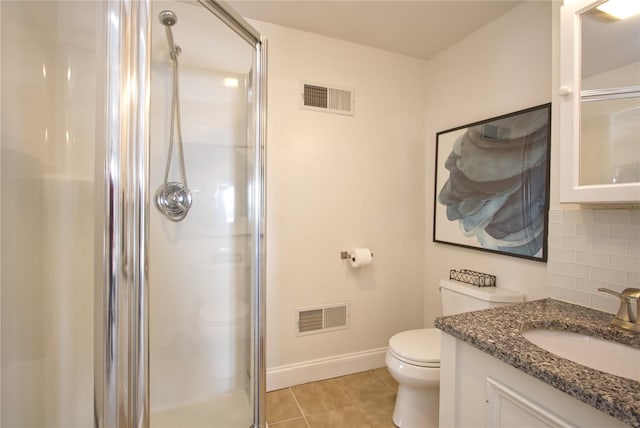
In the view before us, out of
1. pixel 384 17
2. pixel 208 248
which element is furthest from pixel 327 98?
pixel 208 248

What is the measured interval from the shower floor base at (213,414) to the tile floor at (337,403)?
0.30 m

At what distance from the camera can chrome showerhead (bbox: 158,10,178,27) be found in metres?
0.94

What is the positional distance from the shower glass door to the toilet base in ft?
2.66

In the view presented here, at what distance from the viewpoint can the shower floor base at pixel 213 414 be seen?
1333 millimetres

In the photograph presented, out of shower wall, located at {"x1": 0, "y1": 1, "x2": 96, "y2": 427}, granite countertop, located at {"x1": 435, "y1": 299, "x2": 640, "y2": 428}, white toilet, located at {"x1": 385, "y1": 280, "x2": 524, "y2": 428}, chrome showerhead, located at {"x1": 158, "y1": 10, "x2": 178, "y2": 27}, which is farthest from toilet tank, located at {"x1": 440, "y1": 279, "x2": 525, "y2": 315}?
chrome showerhead, located at {"x1": 158, "y1": 10, "x2": 178, "y2": 27}

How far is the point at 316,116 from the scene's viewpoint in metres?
1.96

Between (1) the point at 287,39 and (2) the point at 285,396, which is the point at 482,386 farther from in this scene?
(1) the point at 287,39

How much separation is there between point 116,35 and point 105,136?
0.24 metres

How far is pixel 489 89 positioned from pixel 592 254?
1.14 meters

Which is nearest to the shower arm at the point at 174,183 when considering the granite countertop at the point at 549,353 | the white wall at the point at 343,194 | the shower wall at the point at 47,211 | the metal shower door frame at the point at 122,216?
the shower wall at the point at 47,211

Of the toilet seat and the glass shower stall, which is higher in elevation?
the glass shower stall

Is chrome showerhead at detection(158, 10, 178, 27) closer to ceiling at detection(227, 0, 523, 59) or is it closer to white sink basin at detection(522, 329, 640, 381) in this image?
ceiling at detection(227, 0, 523, 59)

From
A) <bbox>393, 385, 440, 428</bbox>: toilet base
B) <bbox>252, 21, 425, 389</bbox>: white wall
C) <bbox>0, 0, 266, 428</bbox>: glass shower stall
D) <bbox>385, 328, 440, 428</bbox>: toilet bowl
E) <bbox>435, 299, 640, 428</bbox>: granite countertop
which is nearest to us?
<bbox>435, 299, 640, 428</bbox>: granite countertop

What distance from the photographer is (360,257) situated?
1.98 metres
